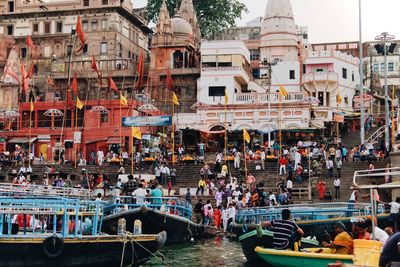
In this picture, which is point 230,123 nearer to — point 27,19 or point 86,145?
point 86,145

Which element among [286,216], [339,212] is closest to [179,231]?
[339,212]

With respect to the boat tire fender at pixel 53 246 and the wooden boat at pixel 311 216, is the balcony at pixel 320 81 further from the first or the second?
the boat tire fender at pixel 53 246

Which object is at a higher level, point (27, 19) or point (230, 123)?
point (27, 19)

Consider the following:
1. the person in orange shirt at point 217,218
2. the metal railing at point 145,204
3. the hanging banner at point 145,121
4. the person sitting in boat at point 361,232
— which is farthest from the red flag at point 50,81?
the person sitting in boat at point 361,232

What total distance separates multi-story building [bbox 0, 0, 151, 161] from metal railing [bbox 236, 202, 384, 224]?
25064 millimetres

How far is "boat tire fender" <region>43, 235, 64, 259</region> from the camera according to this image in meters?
15.4

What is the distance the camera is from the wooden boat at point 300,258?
529 inches

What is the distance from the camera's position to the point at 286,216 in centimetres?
1480

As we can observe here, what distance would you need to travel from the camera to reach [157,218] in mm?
22219

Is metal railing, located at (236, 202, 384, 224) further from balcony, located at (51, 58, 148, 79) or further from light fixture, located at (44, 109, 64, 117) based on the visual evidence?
balcony, located at (51, 58, 148, 79)

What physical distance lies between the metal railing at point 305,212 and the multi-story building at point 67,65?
25064 mm

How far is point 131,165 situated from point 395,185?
28.7 metres

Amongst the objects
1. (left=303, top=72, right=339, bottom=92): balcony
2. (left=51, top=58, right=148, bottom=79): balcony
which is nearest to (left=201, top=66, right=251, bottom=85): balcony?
(left=303, top=72, right=339, bottom=92): balcony

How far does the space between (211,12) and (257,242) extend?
175 feet
